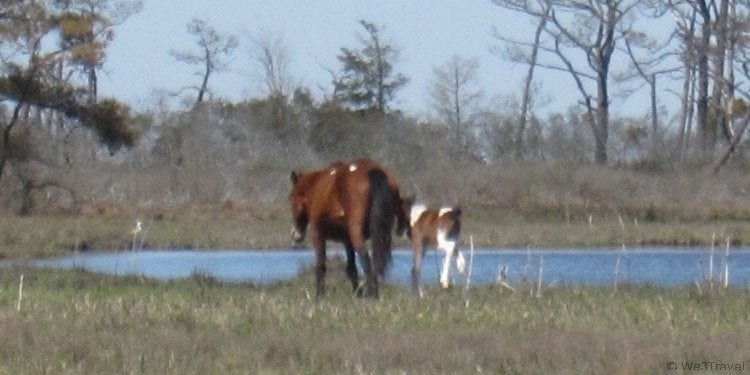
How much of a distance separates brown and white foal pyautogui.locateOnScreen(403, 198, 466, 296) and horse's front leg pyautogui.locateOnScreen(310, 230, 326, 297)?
2.73 metres

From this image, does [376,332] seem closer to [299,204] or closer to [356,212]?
[356,212]

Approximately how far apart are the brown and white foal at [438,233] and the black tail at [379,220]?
3144mm

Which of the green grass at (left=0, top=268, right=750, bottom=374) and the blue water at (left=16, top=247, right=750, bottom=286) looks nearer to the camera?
the green grass at (left=0, top=268, right=750, bottom=374)

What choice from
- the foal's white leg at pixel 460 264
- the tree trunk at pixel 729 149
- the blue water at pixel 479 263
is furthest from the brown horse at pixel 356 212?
the tree trunk at pixel 729 149

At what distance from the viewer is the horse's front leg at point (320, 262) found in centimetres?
1524

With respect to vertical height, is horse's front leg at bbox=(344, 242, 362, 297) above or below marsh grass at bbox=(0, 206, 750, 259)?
below

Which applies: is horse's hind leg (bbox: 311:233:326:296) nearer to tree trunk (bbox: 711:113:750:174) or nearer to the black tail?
the black tail

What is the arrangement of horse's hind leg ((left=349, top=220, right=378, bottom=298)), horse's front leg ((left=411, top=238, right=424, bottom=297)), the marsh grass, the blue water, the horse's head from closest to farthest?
horse's hind leg ((left=349, top=220, right=378, bottom=298)) < the horse's head < horse's front leg ((left=411, top=238, right=424, bottom=297)) < the blue water < the marsh grass

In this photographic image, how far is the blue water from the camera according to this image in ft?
71.1

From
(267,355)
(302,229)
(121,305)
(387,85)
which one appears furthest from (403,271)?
(387,85)

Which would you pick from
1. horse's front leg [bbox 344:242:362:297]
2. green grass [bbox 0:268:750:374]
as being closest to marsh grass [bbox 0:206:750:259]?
horse's front leg [bbox 344:242:362:297]

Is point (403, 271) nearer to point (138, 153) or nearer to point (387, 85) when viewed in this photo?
point (138, 153)

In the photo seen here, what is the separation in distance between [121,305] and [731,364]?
5554 millimetres

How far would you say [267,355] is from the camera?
9.98 meters
